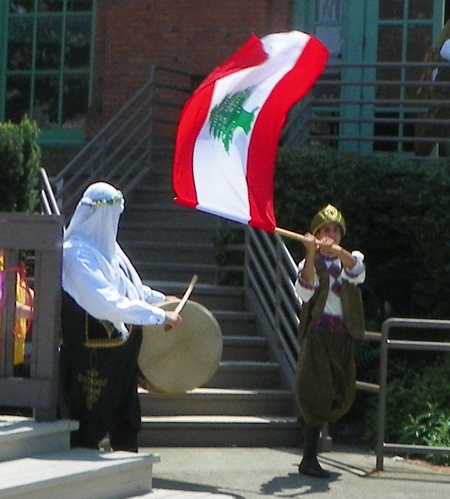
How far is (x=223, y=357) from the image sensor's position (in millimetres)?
9844

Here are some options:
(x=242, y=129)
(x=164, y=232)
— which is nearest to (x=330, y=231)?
(x=242, y=129)

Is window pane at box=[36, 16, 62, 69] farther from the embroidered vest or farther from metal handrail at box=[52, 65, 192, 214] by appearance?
the embroidered vest

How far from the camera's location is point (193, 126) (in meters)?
7.33

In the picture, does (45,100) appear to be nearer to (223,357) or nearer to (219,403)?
(223,357)

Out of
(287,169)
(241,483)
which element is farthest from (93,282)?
(287,169)

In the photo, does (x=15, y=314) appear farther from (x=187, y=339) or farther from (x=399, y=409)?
(x=399, y=409)

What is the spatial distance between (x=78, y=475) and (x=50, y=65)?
9138 mm

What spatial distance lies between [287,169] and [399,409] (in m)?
2.59

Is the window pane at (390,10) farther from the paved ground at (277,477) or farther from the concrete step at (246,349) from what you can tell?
the paved ground at (277,477)

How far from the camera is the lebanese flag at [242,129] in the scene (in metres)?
7.08

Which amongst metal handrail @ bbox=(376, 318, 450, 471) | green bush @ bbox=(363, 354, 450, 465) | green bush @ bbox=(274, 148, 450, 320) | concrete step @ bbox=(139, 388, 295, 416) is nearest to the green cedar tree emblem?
metal handrail @ bbox=(376, 318, 450, 471)

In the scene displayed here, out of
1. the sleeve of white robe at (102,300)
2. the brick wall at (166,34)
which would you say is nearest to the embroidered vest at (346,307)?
the sleeve of white robe at (102,300)

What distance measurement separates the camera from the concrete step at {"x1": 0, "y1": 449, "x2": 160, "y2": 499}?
5.87m

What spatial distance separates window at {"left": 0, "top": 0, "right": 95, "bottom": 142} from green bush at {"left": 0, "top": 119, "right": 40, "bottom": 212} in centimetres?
405
